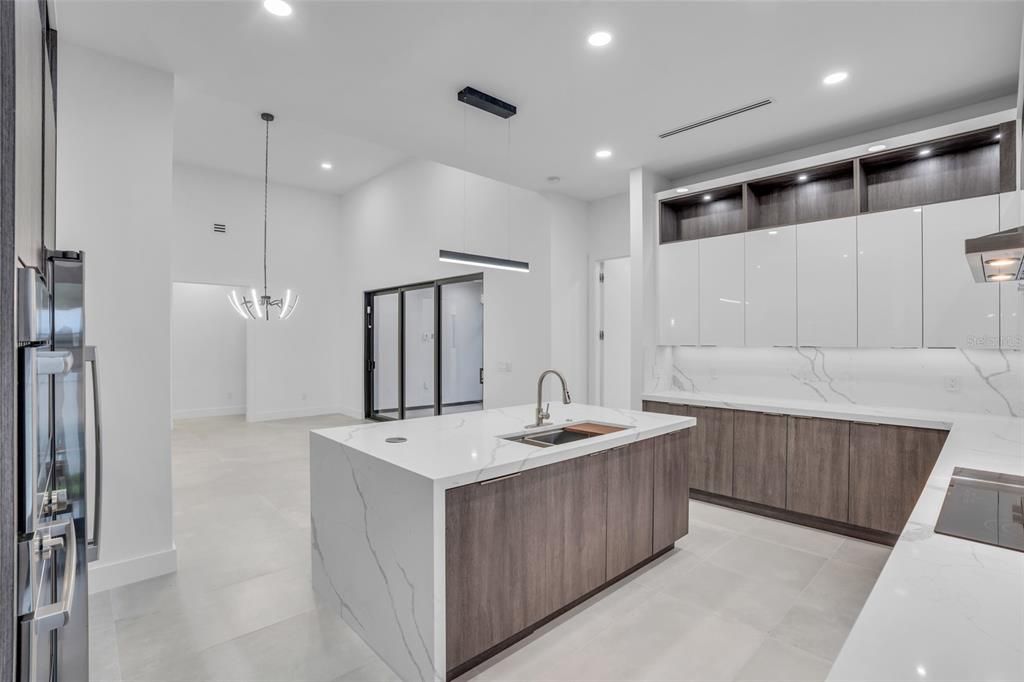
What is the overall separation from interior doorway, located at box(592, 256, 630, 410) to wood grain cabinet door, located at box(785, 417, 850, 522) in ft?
7.17

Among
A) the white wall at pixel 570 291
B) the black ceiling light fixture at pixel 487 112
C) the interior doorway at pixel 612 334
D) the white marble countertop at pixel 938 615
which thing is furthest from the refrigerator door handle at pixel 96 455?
the interior doorway at pixel 612 334

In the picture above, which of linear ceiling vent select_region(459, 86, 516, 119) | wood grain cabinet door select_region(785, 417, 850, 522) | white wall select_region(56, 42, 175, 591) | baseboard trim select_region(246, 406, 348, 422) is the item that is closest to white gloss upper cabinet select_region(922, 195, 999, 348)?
wood grain cabinet door select_region(785, 417, 850, 522)

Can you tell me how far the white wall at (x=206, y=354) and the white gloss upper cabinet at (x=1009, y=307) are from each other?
9.36 m

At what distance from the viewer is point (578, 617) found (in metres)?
2.50

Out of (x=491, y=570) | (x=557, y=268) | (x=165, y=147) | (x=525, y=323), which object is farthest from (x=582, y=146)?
(x=491, y=570)

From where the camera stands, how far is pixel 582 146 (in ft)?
13.5

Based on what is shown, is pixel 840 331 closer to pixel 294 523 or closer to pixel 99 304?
pixel 294 523

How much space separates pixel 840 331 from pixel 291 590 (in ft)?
13.4

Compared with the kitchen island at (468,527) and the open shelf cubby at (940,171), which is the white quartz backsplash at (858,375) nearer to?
the open shelf cubby at (940,171)

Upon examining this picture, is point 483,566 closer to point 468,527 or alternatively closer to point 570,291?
point 468,527

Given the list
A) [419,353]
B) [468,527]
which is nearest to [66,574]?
[468,527]

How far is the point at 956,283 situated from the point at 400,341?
6.40 m

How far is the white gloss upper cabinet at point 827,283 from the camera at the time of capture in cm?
371

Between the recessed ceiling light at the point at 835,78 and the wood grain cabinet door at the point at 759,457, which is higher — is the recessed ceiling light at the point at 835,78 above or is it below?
above
